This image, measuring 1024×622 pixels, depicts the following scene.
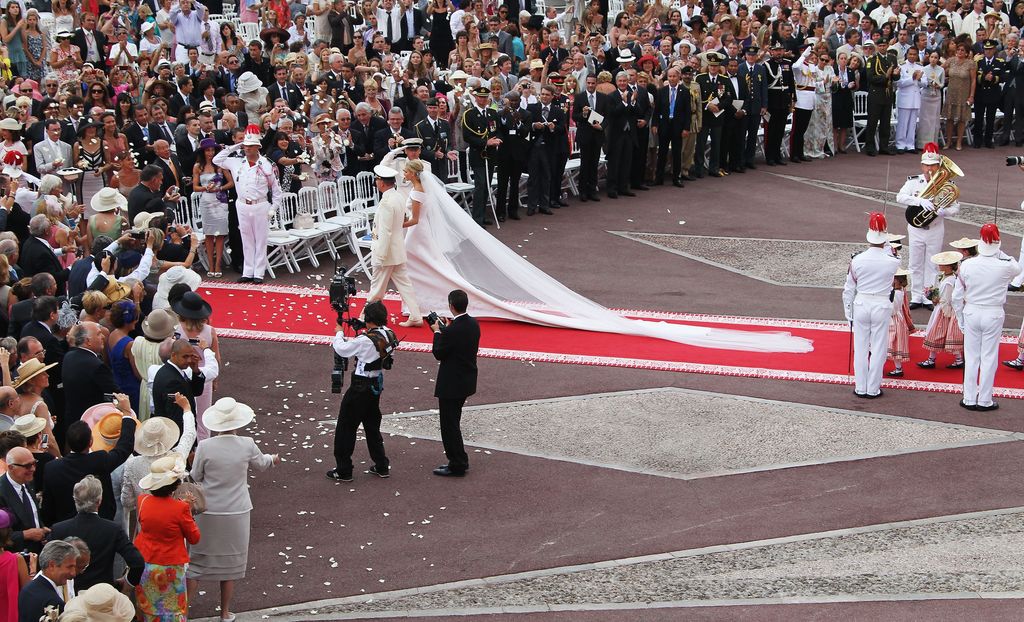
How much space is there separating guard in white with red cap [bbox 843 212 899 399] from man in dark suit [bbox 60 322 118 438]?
7.50m

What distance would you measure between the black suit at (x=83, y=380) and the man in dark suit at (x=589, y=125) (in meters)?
12.9

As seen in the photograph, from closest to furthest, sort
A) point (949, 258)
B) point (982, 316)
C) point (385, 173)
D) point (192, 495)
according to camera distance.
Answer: point (192, 495) → point (982, 316) → point (949, 258) → point (385, 173)

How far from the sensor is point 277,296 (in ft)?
56.2

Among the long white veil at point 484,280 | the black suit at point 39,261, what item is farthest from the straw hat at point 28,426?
the long white veil at point 484,280

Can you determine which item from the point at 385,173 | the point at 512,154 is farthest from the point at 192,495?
the point at 512,154

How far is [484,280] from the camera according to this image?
16.3m

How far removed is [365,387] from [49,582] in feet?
13.8

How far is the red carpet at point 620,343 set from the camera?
1459 centimetres

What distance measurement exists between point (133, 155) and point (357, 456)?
672 centimetres

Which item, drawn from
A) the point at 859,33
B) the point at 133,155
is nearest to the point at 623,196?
the point at 859,33

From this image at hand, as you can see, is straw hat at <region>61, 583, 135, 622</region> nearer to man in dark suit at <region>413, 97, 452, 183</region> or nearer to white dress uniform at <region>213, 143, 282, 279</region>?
white dress uniform at <region>213, 143, 282, 279</region>

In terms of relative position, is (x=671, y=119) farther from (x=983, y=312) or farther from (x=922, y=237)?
(x=983, y=312)

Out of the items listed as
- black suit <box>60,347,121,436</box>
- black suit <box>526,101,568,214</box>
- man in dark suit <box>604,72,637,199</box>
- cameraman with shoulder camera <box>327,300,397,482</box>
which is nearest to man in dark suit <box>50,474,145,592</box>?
black suit <box>60,347,121,436</box>

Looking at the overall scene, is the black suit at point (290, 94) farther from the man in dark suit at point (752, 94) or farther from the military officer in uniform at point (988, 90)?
the military officer in uniform at point (988, 90)
